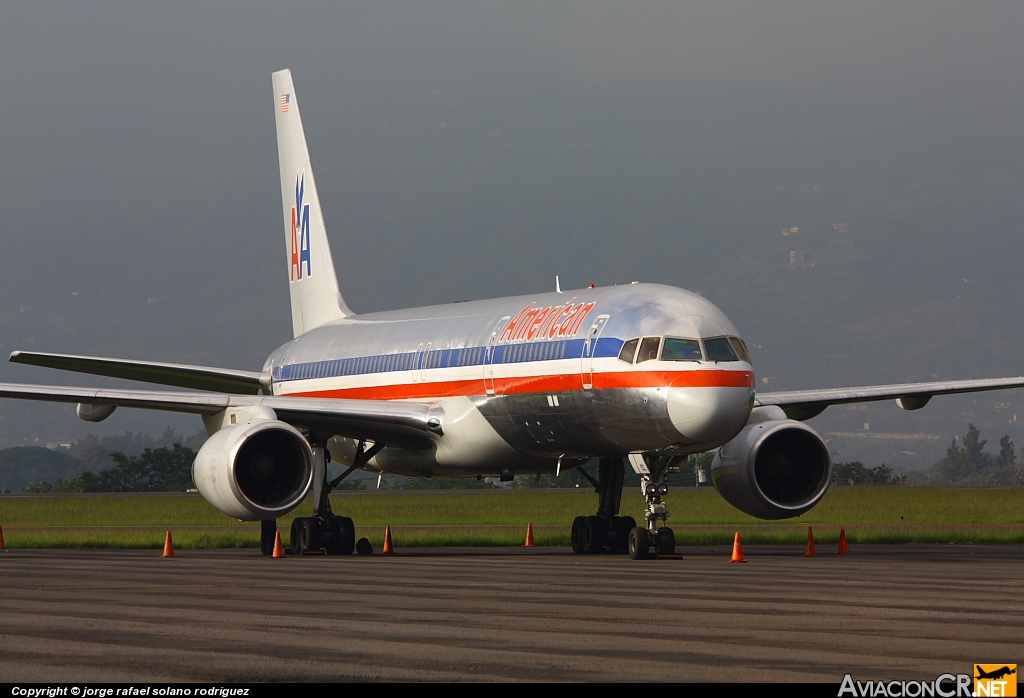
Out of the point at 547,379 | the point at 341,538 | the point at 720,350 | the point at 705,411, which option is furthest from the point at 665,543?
the point at 341,538

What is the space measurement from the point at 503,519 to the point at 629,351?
22874mm

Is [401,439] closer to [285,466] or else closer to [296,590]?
[285,466]

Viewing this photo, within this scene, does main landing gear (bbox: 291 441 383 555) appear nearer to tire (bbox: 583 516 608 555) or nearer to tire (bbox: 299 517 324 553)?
tire (bbox: 299 517 324 553)

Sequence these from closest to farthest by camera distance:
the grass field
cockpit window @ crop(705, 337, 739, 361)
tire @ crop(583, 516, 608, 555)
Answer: cockpit window @ crop(705, 337, 739, 361)
tire @ crop(583, 516, 608, 555)
the grass field

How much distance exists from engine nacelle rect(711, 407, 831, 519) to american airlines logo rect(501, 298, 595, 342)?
3684 mm

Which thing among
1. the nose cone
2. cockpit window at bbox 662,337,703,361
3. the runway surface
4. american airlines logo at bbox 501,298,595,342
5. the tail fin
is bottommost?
the runway surface

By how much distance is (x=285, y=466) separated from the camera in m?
28.4

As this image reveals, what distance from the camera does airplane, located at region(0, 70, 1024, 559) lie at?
2545cm

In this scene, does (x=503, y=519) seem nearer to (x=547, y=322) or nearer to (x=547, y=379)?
(x=547, y=322)

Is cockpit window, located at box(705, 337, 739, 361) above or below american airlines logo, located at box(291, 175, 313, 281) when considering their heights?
below

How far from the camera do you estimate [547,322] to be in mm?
28531

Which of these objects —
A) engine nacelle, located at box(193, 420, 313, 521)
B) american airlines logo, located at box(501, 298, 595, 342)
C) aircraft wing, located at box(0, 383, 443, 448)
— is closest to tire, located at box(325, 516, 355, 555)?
aircraft wing, located at box(0, 383, 443, 448)

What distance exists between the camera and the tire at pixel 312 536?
30.9 metres

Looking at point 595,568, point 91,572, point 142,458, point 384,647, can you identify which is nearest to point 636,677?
point 384,647
